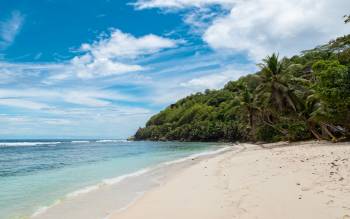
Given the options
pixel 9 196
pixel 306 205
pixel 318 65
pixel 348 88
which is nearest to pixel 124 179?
pixel 9 196

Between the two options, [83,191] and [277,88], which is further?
[277,88]

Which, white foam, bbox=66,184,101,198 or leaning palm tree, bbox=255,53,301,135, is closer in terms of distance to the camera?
white foam, bbox=66,184,101,198

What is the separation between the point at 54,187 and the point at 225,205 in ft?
27.6

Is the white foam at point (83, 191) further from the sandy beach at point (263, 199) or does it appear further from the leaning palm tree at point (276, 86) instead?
the leaning palm tree at point (276, 86)

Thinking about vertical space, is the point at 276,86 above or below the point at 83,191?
above

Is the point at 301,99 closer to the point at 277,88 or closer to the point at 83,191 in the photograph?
the point at 277,88

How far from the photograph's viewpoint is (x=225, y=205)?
7.36 metres

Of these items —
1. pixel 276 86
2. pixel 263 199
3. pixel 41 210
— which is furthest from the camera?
pixel 276 86

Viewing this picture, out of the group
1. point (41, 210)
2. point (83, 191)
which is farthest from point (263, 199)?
point (83, 191)

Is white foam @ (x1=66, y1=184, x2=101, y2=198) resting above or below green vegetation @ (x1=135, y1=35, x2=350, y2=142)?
below

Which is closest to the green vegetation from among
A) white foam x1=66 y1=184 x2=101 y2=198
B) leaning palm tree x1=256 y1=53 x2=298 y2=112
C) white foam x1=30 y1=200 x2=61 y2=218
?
leaning palm tree x1=256 y1=53 x2=298 y2=112

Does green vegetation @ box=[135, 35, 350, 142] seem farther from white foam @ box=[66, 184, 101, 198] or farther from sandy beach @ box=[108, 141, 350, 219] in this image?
white foam @ box=[66, 184, 101, 198]

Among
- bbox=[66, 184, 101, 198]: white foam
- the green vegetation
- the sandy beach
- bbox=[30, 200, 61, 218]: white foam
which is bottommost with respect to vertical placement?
bbox=[30, 200, 61, 218]: white foam

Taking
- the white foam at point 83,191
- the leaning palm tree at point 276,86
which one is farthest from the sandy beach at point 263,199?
the leaning palm tree at point 276,86
